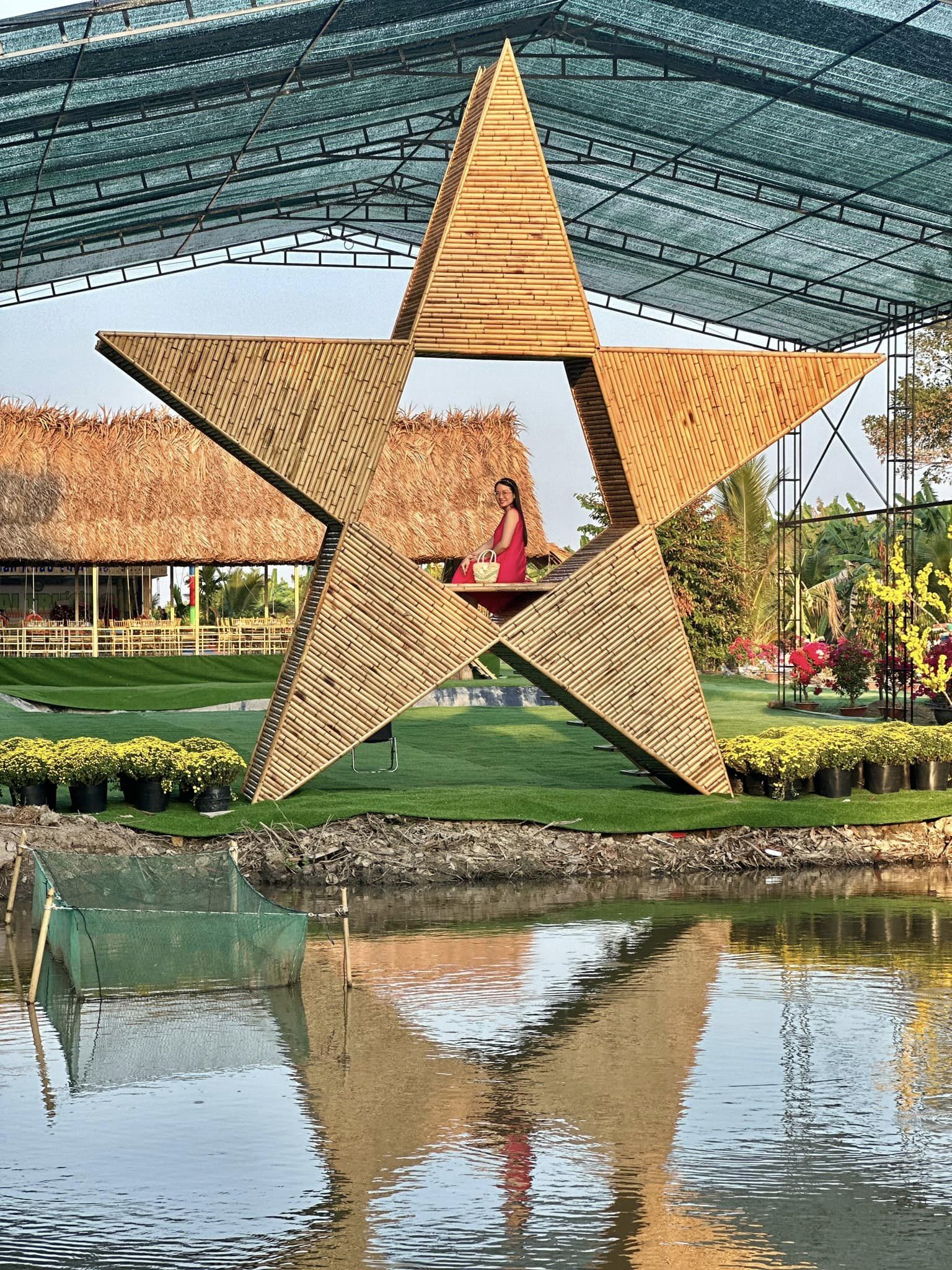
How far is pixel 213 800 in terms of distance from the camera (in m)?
12.5

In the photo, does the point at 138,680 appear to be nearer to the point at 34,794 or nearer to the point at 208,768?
the point at 34,794

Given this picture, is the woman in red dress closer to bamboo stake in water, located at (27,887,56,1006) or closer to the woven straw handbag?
the woven straw handbag

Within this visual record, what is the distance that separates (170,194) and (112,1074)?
16637mm

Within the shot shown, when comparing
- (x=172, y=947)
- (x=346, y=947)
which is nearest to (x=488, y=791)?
(x=346, y=947)

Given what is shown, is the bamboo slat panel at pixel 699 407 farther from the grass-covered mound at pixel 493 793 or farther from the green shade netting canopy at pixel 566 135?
the green shade netting canopy at pixel 566 135

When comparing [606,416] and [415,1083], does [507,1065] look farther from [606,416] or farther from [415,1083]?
[606,416]

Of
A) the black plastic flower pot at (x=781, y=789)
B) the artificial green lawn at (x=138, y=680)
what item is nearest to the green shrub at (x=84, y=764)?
the black plastic flower pot at (x=781, y=789)

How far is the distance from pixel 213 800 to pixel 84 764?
1036mm

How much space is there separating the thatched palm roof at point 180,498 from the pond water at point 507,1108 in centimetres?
2008

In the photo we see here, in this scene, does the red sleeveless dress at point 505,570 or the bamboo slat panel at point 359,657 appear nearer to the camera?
the bamboo slat panel at point 359,657

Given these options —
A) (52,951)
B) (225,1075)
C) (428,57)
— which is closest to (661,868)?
(52,951)

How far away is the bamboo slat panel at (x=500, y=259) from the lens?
42.5ft

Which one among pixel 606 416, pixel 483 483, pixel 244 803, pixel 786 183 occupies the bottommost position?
pixel 244 803

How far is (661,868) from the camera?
41.2ft
